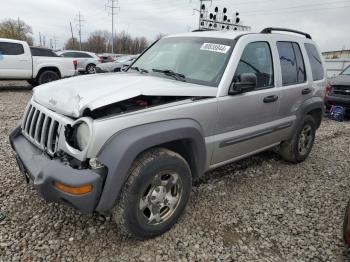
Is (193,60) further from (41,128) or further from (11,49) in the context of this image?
(11,49)

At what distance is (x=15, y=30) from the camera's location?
59125mm

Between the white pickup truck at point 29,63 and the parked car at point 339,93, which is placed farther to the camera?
the white pickup truck at point 29,63

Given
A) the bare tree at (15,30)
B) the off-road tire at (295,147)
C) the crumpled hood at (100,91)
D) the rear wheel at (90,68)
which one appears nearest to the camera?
the crumpled hood at (100,91)

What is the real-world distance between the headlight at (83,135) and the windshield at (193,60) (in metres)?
1.31

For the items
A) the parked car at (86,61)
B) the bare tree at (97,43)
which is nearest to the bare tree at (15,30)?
the bare tree at (97,43)

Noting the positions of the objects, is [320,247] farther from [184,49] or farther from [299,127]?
[184,49]

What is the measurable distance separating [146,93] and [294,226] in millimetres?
2054

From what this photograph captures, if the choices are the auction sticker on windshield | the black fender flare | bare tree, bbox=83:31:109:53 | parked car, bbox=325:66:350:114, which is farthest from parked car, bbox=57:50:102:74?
bare tree, bbox=83:31:109:53

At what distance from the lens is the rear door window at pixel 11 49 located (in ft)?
36.0

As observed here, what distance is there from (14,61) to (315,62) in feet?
33.7

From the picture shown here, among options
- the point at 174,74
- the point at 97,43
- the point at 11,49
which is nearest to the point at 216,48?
the point at 174,74

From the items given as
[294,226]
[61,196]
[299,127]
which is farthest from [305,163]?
[61,196]

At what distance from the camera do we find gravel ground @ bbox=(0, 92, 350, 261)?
2.69 metres

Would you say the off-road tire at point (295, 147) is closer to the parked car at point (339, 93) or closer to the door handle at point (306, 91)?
the door handle at point (306, 91)
